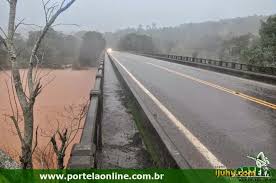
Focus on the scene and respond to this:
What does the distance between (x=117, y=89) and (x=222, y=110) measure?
6767 millimetres

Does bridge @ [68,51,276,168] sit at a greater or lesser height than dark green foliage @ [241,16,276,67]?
lesser

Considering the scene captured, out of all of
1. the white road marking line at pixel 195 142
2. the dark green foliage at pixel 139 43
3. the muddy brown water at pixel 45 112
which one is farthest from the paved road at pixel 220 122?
the dark green foliage at pixel 139 43

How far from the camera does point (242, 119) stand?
9.07 meters

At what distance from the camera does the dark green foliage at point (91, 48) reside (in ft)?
317

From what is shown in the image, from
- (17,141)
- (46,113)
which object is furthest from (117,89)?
(46,113)

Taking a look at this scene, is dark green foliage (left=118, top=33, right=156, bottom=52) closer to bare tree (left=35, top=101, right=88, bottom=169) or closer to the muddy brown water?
the muddy brown water

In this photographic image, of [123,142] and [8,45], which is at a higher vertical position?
[8,45]

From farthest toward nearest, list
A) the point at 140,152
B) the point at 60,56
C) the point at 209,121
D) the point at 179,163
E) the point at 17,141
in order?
the point at 60,56, the point at 17,141, the point at 209,121, the point at 140,152, the point at 179,163

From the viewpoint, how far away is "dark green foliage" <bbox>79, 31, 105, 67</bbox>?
9656cm

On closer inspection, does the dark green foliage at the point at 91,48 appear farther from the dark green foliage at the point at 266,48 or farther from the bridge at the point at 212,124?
the bridge at the point at 212,124

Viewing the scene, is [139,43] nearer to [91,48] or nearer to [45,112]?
[91,48]

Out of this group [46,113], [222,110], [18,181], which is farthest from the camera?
[46,113]

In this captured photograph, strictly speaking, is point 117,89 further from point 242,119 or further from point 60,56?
point 60,56

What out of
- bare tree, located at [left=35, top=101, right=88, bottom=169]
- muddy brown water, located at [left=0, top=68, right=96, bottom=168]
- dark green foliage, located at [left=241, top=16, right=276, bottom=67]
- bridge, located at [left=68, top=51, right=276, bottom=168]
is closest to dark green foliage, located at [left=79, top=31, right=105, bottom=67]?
muddy brown water, located at [left=0, top=68, right=96, bottom=168]
